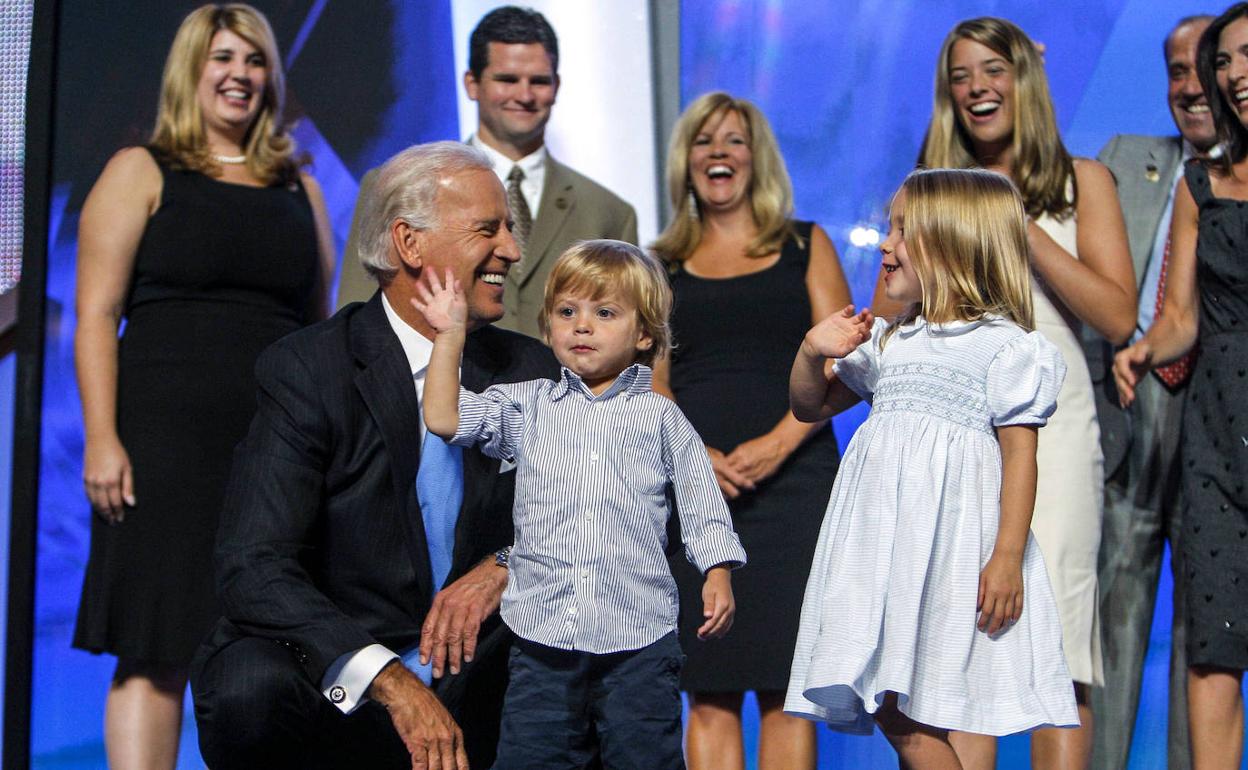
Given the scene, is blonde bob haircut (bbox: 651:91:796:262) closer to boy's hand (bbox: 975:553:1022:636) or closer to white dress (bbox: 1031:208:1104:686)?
white dress (bbox: 1031:208:1104:686)

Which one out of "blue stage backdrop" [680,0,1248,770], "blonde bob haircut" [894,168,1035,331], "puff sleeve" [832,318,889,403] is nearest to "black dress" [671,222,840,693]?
"blue stage backdrop" [680,0,1248,770]

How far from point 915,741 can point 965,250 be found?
2.88ft

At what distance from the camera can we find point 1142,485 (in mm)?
3918

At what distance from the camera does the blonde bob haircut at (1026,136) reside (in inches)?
142

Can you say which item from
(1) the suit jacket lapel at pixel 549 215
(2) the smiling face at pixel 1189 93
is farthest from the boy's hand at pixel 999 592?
(2) the smiling face at pixel 1189 93

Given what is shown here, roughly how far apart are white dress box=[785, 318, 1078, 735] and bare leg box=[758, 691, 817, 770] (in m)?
0.79

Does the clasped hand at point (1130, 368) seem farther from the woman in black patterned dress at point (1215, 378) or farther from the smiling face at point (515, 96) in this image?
the smiling face at point (515, 96)

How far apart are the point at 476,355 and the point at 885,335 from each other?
31.5 inches

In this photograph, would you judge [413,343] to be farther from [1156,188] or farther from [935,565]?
[1156,188]

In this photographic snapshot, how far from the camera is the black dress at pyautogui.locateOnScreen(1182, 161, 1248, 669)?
3.30 metres

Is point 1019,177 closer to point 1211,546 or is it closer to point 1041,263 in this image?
point 1041,263

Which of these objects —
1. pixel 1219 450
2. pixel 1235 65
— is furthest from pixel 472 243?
pixel 1235 65

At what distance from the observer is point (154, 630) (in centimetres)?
352

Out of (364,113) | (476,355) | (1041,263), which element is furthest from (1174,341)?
(364,113)
